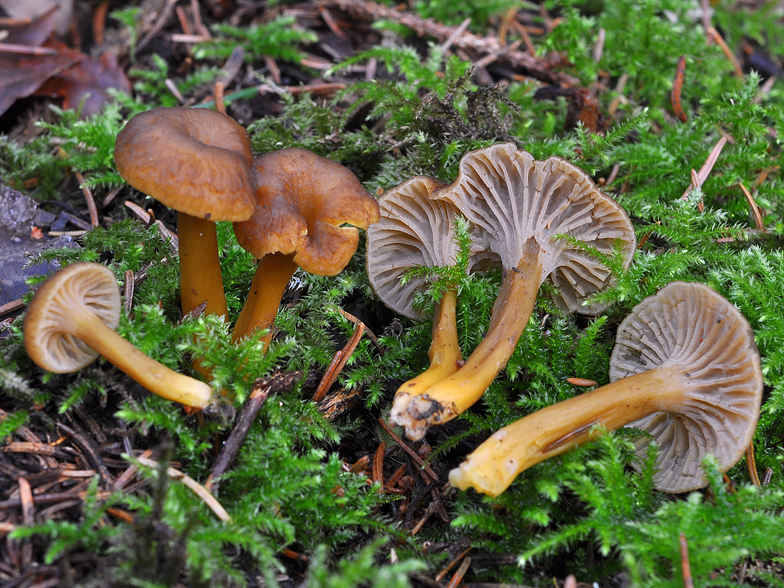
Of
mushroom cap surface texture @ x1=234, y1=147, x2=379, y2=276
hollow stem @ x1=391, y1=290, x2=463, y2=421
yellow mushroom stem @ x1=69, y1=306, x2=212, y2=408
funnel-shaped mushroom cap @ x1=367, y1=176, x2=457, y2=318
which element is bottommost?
yellow mushroom stem @ x1=69, y1=306, x2=212, y2=408

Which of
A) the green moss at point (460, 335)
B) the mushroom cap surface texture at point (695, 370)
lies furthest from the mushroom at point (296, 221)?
the mushroom cap surface texture at point (695, 370)

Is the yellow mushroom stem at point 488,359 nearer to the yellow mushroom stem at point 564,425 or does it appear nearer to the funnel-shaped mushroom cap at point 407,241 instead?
the yellow mushroom stem at point 564,425

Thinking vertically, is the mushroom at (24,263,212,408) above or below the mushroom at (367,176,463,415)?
below

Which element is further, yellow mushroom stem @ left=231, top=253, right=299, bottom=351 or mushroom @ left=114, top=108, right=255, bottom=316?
yellow mushroom stem @ left=231, top=253, right=299, bottom=351

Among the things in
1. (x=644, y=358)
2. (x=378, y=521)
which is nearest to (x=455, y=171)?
(x=644, y=358)

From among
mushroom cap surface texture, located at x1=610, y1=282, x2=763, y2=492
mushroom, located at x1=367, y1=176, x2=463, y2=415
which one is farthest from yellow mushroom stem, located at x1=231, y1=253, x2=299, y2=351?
mushroom cap surface texture, located at x1=610, y1=282, x2=763, y2=492

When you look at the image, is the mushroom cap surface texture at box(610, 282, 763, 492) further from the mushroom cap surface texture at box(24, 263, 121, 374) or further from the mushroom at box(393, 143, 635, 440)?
the mushroom cap surface texture at box(24, 263, 121, 374)

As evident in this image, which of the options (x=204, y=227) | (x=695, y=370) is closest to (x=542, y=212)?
(x=695, y=370)
